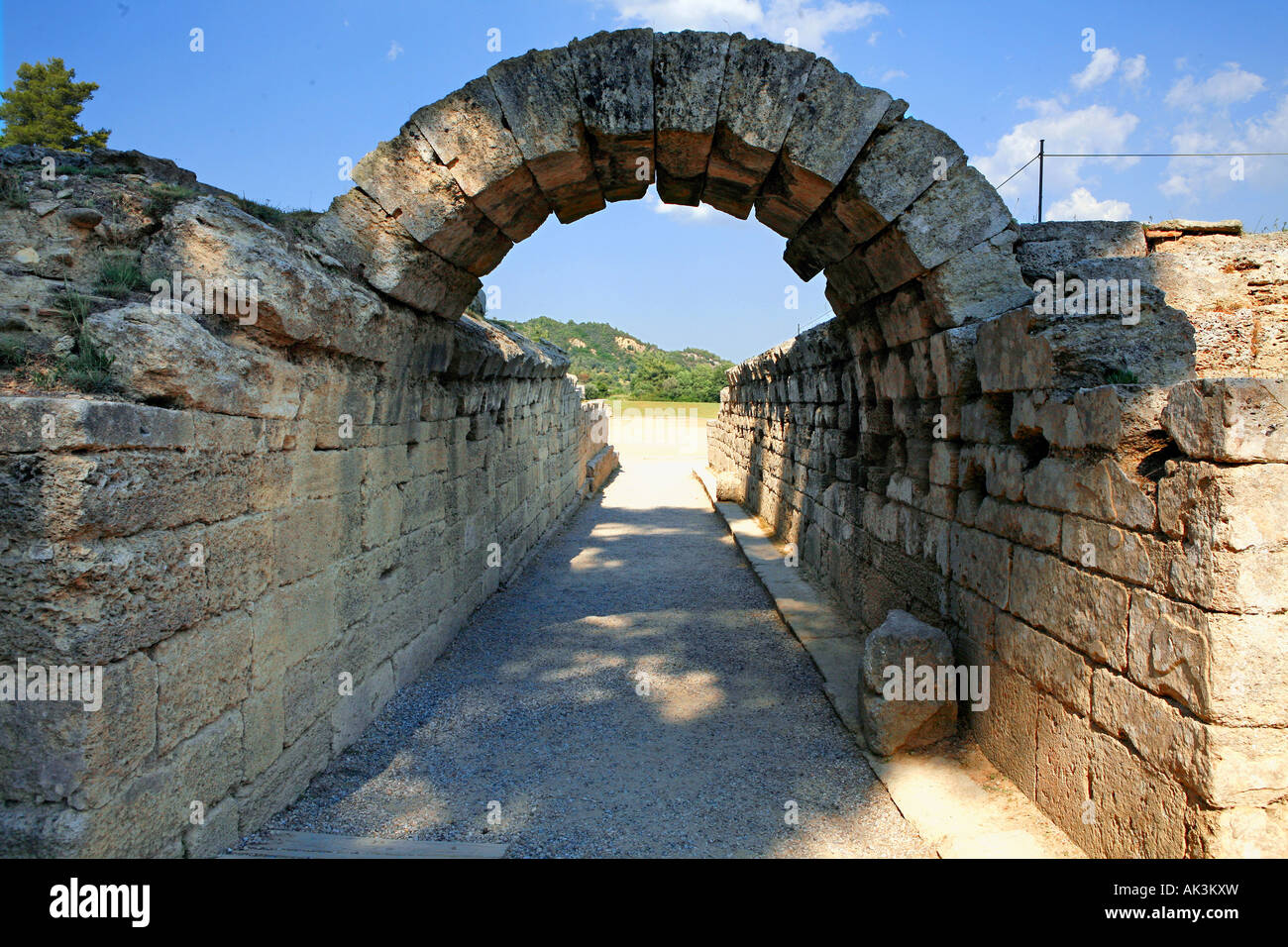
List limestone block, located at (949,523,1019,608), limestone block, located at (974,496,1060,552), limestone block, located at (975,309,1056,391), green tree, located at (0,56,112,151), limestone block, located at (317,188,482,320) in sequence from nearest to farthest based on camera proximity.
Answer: limestone block, located at (974,496,1060,552) < limestone block, located at (975,309,1056,391) < limestone block, located at (949,523,1019,608) < limestone block, located at (317,188,482,320) < green tree, located at (0,56,112,151)

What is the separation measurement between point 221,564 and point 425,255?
7.49ft

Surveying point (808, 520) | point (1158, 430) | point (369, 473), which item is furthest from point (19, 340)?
point (808, 520)

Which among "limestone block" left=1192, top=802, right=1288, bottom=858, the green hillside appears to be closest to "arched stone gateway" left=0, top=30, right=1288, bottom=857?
"limestone block" left=1192, top=802, right=1288, bottom=858

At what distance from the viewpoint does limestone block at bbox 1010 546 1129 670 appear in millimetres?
2752

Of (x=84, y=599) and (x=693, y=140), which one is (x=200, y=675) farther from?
(x=693, y=140)

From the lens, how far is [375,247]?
4.32 metres

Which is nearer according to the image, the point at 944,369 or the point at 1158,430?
the point at 1158,430

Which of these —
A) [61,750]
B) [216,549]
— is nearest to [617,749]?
[216,549]

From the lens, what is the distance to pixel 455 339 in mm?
5668

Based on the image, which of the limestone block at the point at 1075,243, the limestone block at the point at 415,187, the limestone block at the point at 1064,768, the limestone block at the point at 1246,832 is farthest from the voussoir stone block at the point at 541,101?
the limestone block at the point at 1246,832

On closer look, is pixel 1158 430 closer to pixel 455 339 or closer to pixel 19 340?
pixel 19 340

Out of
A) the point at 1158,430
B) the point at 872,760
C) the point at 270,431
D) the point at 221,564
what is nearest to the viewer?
the point at 1158,430

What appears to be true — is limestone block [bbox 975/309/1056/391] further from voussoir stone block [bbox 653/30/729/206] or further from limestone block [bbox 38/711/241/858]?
limestone block [bbox 38/711/241/858]

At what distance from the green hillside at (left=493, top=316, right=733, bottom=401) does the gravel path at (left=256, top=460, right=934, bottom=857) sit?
84.3 ft
